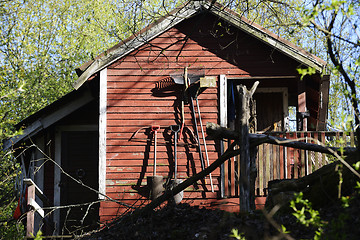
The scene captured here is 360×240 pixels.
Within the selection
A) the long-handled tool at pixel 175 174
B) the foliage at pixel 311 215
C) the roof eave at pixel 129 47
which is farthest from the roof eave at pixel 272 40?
the foliage at pixel 311 215

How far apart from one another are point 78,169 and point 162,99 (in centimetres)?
338

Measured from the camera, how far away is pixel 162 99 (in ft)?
35.2

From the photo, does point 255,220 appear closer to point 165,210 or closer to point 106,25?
point 165,210

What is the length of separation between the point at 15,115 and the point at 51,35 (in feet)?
14.6

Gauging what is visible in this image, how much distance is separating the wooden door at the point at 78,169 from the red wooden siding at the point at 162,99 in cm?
229

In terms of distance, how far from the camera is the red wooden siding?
1053 centimetres

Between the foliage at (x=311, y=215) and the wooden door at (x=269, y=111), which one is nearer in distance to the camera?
the foliage at (x=311, y=215)

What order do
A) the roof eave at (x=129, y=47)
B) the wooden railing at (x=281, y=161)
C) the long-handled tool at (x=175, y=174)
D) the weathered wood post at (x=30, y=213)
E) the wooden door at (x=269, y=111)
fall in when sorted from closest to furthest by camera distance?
the weathered wood post at (x=30, y=213)
the wooden railing at (x=281, y=161)
the long-handled tool at (x=175, y=174)
the roof eave at (x=129, y=47)
the wooden door at (x=269, y=111)

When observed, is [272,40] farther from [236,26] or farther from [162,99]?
[162,99]

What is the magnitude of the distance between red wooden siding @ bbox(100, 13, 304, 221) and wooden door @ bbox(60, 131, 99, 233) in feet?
7.53

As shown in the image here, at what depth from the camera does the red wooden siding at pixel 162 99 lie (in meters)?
10.5

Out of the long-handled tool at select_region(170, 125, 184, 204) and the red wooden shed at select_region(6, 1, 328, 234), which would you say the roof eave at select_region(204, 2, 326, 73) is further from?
the long-handled tool at select_region(170, 125, 184, 204)

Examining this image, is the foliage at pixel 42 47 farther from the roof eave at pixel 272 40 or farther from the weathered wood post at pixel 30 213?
the weathered wood post at pixel 30 213

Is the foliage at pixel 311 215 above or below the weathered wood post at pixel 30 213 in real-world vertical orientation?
above
